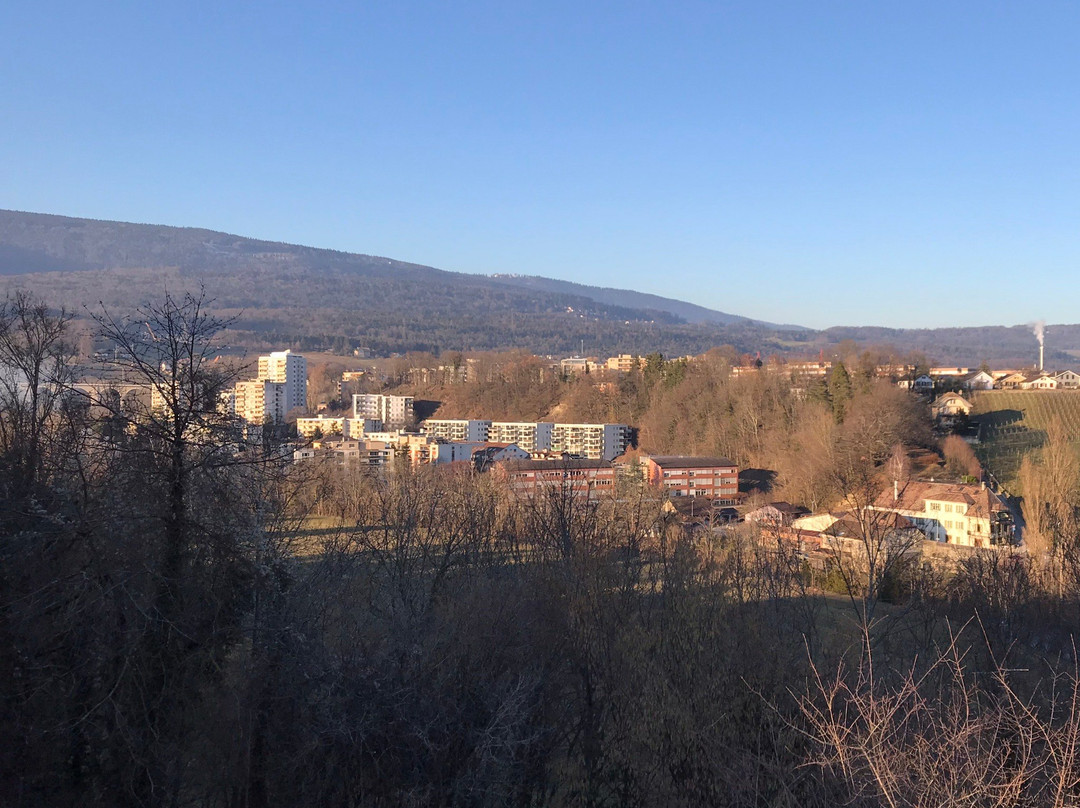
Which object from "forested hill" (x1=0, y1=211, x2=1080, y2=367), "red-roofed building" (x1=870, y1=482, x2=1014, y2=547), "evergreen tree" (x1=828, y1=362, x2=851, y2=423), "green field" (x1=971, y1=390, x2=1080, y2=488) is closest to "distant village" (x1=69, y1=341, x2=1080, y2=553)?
"red-roofed building" (x1=870, y1=482, x2=1014, y2=547)

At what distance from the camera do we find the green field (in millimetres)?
24375

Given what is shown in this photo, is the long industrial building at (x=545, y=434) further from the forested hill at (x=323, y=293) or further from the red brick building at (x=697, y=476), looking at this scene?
the forested hill at (x=323, y=293)

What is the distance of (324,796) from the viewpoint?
4.82m

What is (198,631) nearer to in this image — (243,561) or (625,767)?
(243,561)

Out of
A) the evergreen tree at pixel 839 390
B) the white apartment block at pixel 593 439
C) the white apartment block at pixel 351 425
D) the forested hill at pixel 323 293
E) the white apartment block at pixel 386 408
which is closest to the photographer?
the evergreen tree at pixel 839 390

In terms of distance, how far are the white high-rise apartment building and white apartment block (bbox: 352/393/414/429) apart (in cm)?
380

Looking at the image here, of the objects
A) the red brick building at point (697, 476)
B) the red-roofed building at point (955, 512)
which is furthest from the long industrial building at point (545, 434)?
the red-roofed building at point (955, 512)

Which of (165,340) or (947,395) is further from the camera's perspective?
(947,395)

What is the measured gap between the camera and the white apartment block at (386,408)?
130 ft

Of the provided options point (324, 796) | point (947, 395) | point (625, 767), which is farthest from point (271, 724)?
point (947, 395)

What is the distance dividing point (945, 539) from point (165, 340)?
16.4 metres

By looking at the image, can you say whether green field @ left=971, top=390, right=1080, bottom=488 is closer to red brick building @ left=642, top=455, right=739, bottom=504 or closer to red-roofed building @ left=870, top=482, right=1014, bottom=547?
red-roofed building @ left=870, top=482, right=1014, bottom=547

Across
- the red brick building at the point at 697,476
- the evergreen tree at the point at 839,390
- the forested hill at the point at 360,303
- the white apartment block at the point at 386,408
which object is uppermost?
the forested hill at the point at 360,303

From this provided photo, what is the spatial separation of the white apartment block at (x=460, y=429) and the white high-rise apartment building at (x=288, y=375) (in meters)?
9.71
